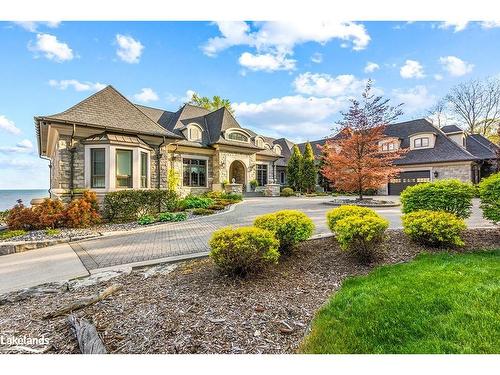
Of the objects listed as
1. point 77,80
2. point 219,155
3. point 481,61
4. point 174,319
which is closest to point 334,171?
point 219,155

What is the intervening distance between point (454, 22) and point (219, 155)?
16.7m

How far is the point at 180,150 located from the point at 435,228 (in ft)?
52.3

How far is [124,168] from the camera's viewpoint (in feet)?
35.8

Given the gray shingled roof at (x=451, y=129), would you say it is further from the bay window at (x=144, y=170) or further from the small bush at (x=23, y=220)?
the small bush at (x=23, y=220)

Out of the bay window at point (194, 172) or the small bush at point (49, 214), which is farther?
the bay window at point (194, 172)

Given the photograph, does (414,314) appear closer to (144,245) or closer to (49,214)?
(144,245)

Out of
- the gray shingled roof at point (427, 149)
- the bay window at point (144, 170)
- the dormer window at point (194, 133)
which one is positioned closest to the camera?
the bay window at point (144, 170)

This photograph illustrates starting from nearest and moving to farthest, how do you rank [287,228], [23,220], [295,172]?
[287,228], [23,220], [295,172]

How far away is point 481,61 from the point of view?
471 cm

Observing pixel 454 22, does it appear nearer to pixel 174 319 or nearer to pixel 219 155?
pixel 174 319

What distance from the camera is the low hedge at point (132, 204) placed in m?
9.73

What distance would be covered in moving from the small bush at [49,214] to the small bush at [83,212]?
0.19 metres

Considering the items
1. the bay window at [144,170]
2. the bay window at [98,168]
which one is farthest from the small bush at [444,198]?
the bay window at [98,168]

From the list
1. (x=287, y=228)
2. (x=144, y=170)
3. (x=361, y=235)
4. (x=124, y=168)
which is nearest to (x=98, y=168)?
(x=124, y=168)
